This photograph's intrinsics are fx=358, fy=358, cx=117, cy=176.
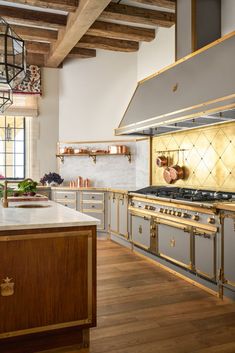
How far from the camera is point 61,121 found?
7426 millimetres

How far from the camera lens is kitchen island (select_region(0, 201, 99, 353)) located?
7.52 ft

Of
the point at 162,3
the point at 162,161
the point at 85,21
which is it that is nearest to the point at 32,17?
the point at 85,21

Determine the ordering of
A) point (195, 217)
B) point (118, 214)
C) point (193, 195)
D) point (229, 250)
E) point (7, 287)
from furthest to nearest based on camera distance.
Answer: point (118, 214), point (193, 195), point (195, 217), point (229, 250), point (7, 287)

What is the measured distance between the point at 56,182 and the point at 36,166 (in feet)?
2.28

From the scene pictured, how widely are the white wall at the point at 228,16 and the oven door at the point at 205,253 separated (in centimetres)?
239

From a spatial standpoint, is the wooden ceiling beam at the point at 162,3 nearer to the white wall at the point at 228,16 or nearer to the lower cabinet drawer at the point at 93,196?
the white wall at the point at 228,16

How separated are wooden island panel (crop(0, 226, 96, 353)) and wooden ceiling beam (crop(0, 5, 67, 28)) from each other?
3.76m

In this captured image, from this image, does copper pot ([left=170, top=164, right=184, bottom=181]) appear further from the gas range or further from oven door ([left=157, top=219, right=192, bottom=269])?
oven door ([left=157, top=219, right=192, bottom=269])

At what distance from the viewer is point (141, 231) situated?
502 centimetres

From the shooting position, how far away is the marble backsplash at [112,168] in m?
6.25

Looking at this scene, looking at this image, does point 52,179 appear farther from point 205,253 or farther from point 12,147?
point 205,253

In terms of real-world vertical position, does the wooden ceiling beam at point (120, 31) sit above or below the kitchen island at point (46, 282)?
above

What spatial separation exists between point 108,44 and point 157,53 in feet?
3.30

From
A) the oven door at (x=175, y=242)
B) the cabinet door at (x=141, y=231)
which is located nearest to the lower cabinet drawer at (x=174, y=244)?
the oven door at (x=175, y=242)
